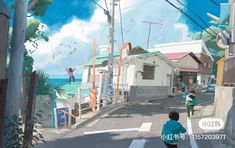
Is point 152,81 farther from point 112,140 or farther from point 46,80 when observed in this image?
point 112,140

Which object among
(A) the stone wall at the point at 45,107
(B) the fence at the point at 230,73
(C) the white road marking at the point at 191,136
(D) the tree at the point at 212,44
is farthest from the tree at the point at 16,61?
(D) the tree at the point at 212,44

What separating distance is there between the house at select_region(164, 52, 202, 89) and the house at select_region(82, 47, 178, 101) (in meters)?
8.33

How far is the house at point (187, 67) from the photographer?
41.5 m

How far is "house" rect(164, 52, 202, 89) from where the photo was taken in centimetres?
4154

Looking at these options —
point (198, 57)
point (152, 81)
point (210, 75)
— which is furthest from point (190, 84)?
point (152, 81)

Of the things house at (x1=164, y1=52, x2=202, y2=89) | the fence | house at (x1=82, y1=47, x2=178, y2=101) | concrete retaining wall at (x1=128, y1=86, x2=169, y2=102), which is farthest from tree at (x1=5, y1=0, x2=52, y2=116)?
house at (x1=164, y1=52, x2=202, y2=89)

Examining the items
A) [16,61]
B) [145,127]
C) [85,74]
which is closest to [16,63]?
[16,61]

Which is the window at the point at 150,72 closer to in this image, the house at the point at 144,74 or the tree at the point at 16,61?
the house at the point at 144,74

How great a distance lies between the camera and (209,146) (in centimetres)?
905

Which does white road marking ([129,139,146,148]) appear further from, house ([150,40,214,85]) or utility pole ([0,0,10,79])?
house ([150,40,214,85])

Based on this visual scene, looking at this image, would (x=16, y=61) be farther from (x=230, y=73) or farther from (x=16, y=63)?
(x=230, y=73)

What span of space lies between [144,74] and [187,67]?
46.9 feet

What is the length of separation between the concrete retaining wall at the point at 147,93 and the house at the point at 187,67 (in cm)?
1112

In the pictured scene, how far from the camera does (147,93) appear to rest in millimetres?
26859
